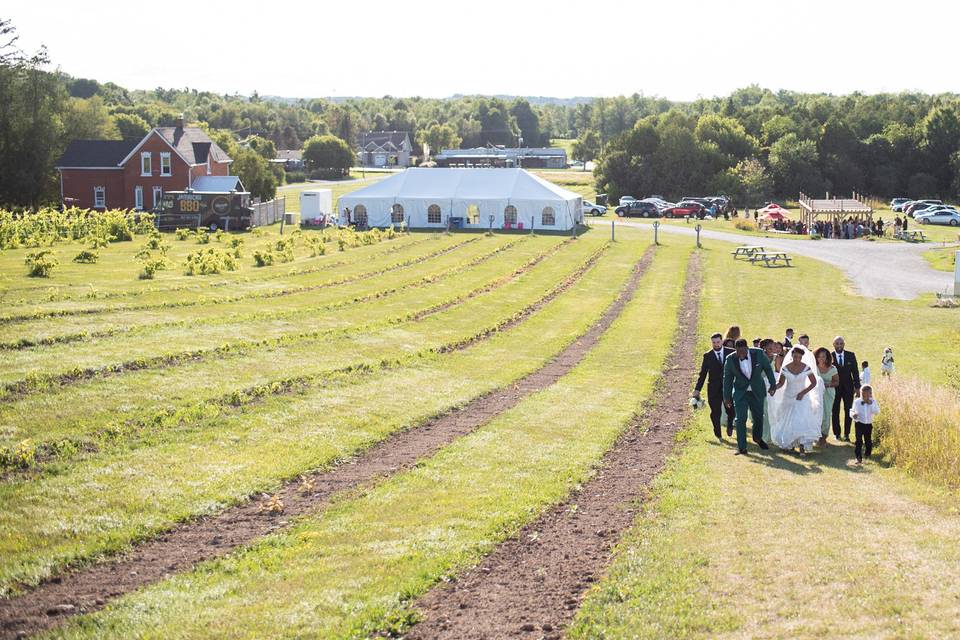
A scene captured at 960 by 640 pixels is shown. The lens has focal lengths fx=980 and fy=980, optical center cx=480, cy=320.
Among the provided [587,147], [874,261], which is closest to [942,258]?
[874,261]

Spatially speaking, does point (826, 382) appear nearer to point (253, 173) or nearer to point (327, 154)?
point (253, 173)

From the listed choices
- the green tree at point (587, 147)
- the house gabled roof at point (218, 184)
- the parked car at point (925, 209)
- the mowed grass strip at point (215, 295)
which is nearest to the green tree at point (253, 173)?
the house gabled roof at point (218, 184)

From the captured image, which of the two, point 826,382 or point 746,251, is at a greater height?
point 746,251

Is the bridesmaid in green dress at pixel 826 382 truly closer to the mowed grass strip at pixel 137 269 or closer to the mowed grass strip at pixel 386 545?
the mowed grass strip at pixel 386 545

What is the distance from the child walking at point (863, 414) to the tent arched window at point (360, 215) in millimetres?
46271

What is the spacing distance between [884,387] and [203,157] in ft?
203

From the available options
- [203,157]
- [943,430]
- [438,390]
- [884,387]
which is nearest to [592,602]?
[943,430]

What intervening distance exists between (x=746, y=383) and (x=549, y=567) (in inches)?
250

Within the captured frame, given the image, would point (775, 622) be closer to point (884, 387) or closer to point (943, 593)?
point (943, 593)

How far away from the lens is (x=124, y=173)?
67.4 meters

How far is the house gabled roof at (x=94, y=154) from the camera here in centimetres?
6750

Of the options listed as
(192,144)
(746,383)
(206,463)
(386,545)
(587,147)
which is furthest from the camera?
(587,147)

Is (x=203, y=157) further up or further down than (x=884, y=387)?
further up

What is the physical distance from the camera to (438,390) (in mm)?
20125
